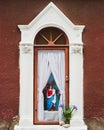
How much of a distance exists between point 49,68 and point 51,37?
0.88 metres

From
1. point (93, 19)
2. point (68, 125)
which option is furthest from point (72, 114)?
point (93, 19)

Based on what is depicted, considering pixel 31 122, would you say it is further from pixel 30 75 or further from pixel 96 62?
pixel 96 62

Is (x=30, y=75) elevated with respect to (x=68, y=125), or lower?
elevated

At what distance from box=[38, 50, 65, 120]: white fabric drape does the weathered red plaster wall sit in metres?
0.62

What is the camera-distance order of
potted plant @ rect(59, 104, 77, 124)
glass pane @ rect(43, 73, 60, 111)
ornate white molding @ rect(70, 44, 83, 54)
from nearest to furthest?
potted plant @ rect(59, 104, 77, 124) < ornate white molding @ rect(70, 44, 83, 54) < glass pane @ rect(43, 73, 60, 111)

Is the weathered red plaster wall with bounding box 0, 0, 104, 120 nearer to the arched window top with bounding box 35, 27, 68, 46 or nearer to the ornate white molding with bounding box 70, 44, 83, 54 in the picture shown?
the ornate white molding with bounding box 70, 44, 83, 54

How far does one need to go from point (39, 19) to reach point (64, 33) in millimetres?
809

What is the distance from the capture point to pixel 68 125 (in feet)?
50.5

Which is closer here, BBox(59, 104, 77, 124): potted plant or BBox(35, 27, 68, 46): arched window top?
BBox(59, 104, 77, 124): potted plant

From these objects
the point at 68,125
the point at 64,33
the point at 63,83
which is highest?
the point at 64,33

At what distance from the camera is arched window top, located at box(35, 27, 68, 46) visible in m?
15.8

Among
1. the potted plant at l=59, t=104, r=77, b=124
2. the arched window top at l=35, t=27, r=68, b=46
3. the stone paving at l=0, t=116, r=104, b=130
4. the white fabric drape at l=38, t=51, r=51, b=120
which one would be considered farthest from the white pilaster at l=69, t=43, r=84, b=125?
the white fabric drape at l=38, t=51, r=51, b=120

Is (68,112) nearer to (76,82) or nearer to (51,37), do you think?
(76,82)

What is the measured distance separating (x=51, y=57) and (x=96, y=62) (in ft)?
4.20
